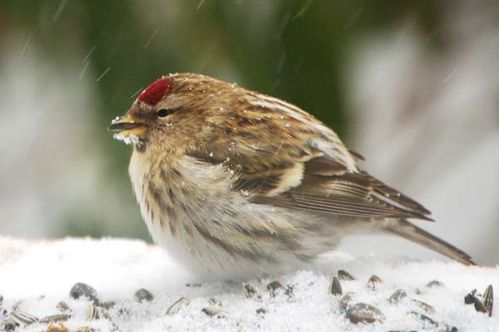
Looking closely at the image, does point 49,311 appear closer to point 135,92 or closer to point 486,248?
point 135,92

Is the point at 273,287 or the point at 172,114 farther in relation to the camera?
the point at 172,114

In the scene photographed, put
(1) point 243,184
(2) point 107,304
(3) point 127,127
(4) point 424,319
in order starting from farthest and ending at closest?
1. (3) point 127,127
2. (1) point 243,184
3. (2) point 107,304
4. (4) point 424,319

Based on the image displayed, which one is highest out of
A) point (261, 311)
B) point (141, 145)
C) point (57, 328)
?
point (141, 145)

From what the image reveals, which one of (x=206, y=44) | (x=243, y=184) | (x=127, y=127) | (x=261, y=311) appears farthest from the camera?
(x=206, y=44)

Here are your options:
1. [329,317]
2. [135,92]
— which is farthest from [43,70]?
[329,317]

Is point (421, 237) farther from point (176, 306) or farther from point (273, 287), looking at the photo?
point (176, 306)

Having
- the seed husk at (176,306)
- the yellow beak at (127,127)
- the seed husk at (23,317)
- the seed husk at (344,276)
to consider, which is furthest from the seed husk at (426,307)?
the yellow beak at (127,127)

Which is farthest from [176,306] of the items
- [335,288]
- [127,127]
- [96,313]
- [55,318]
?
[127,127]
